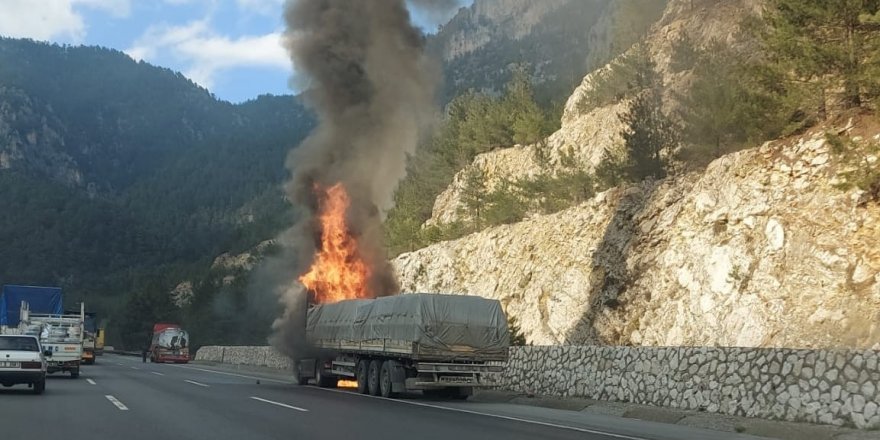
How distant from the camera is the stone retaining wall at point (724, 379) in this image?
13336 mm

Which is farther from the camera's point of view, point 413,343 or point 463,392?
point 463,392

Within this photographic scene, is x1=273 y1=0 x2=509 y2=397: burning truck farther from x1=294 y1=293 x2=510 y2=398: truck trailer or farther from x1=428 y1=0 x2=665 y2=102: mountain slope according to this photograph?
x1=428 y1=0 x2=665 y2=102: mountain slope

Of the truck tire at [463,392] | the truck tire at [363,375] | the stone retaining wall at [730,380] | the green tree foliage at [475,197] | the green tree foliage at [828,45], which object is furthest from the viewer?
the green tree foliage at [475,197]

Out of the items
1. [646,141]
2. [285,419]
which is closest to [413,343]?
[285,419]

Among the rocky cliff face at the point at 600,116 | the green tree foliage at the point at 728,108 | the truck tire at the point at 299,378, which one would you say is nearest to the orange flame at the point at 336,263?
the truck tire at the point at 299,378

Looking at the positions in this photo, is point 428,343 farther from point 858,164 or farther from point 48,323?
point 48,323

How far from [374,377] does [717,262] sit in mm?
15371

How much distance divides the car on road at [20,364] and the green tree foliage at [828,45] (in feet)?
85.1

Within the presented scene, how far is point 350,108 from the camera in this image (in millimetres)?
34250

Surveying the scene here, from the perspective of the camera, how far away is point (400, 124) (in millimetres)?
38156

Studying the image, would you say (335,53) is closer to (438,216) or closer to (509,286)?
(509,286)

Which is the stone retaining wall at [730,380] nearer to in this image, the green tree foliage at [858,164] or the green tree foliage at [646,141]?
the green tree foliage at [858,164]

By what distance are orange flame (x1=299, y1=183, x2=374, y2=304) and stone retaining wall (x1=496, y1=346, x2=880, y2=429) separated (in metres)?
11.5

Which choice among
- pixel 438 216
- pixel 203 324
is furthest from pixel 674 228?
pixel 203 324
